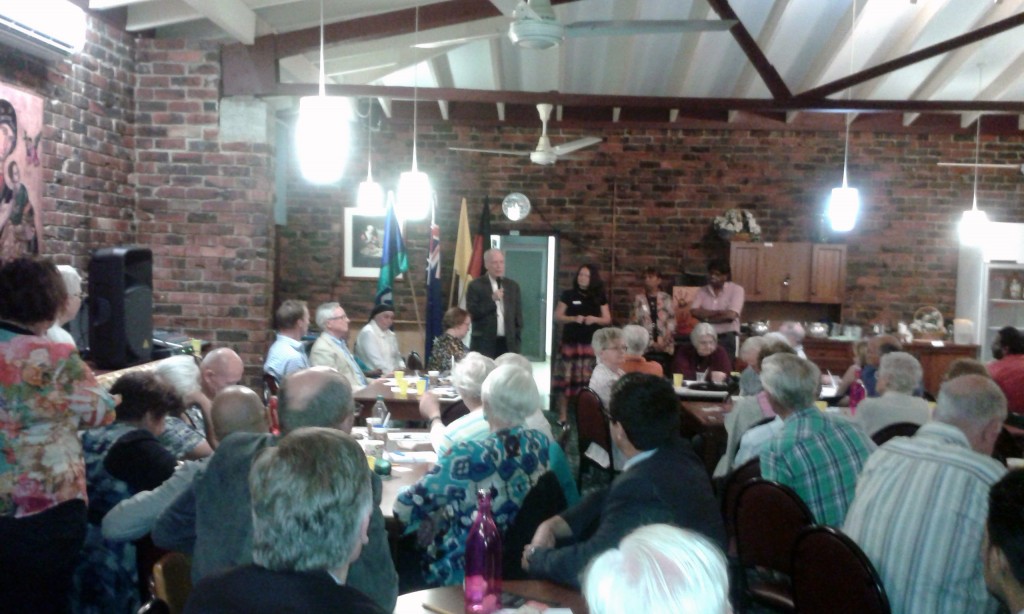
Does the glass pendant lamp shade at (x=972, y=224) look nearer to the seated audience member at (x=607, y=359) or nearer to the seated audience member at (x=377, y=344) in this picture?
the seated audience member at (x=607, y=359)

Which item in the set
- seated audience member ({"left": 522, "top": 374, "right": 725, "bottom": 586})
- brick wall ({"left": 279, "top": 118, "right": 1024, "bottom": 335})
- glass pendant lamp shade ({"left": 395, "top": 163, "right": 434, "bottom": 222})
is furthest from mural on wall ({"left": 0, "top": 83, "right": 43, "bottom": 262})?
brick wall ({"left": 279, "top": 118, "right": 1024, "bottom": 335})

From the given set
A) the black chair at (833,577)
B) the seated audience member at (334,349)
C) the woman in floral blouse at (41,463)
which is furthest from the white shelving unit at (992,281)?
the woman in floral blouse at (41,463)

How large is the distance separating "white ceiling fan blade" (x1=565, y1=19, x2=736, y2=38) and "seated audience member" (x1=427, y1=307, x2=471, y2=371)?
3.13m

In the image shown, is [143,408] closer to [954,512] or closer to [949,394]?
[954,512]

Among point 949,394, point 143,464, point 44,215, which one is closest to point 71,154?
point 44,215

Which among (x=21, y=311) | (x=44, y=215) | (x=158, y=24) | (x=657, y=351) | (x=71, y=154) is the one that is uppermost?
(x=158, y=24)

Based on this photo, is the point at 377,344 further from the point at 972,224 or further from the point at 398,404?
the point at 972,224

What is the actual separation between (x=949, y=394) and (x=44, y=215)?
4.91 metres

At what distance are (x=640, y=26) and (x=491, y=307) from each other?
4298mm

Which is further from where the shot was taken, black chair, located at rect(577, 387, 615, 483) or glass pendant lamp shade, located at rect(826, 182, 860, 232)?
glass pendant lamp shade, located at rect(826, 182, 860, 232)

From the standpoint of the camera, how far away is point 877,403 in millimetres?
4344

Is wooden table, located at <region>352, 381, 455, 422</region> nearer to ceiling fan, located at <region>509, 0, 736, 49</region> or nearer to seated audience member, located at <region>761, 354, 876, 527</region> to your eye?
ceiling fan, located at <region>509, 0, 736, 49</region>

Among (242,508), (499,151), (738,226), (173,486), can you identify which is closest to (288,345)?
(173,486)

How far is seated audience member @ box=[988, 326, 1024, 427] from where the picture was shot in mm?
5660
